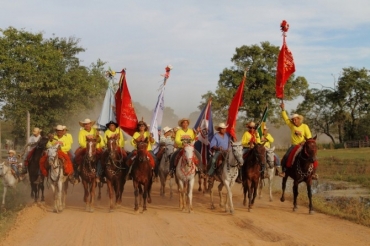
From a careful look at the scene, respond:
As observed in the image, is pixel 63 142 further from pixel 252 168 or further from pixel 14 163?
pixel 252 168

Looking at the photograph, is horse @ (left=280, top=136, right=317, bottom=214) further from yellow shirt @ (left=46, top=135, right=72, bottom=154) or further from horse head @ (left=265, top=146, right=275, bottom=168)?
yellow shirt @ (left=46, top=135, right=72, bottom=154)

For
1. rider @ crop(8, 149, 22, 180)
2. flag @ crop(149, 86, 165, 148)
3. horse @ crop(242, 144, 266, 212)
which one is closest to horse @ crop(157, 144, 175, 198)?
flag @ crop(149, 86, 165, 148)

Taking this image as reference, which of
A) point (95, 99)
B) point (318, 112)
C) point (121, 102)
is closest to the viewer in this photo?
point (121, 102)

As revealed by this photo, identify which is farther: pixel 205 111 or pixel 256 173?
pixel 205 111

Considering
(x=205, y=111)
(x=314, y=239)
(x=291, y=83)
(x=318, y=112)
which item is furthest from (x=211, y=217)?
(x=318, y=112)

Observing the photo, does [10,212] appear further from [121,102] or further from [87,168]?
[121,102]

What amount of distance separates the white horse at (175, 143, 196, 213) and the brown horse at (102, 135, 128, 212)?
173 centimetres

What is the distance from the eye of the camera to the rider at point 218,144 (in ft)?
48.5

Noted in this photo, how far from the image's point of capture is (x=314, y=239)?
10258 millimetres

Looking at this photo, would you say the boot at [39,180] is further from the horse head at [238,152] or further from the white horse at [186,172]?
the horse head at [238,152]

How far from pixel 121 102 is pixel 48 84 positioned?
15.8 meters

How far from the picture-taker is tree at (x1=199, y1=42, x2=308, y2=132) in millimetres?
48812

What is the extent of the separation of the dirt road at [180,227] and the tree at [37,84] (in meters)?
16.5

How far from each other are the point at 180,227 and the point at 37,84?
20556mm
